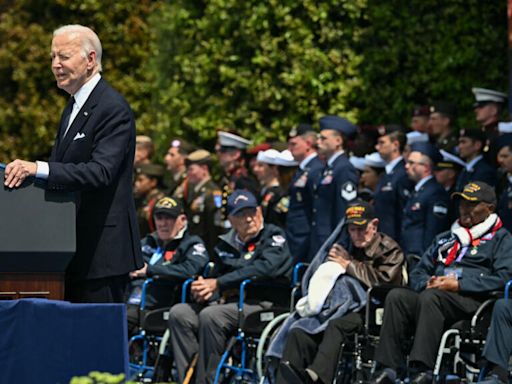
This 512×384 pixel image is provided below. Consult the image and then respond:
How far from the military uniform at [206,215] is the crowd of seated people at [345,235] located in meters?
0.01

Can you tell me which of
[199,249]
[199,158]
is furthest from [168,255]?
[199,158]

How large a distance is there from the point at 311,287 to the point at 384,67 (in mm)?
5946

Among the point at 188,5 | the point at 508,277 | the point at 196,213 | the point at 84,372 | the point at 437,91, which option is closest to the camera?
the point at 84,372

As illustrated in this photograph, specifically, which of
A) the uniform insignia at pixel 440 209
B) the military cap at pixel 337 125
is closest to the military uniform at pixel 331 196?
the military cap at pixel 337 125

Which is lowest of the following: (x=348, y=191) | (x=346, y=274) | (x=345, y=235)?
(x=346, y=274)

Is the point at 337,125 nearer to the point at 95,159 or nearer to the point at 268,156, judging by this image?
the point at 268,156

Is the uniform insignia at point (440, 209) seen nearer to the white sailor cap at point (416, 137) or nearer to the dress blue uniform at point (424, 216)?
the dress blue uniform at point (424, 216)

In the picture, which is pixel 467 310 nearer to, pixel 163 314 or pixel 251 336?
pixel 251 336

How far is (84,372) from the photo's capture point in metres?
5.96

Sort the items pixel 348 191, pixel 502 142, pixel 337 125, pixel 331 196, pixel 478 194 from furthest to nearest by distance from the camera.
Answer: pixel 337 125 → pixel 331 196 → pixel 348 191 → pixel 502 142 → pixel 478 194

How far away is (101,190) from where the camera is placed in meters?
6.52

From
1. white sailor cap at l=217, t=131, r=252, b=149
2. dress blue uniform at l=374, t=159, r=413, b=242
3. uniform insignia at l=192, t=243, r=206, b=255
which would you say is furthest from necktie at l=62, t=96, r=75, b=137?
white sailor cap at l=217, t=131, r=252, b=149

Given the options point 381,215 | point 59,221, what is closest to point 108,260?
point 59,221

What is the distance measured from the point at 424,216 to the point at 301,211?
1362mm
